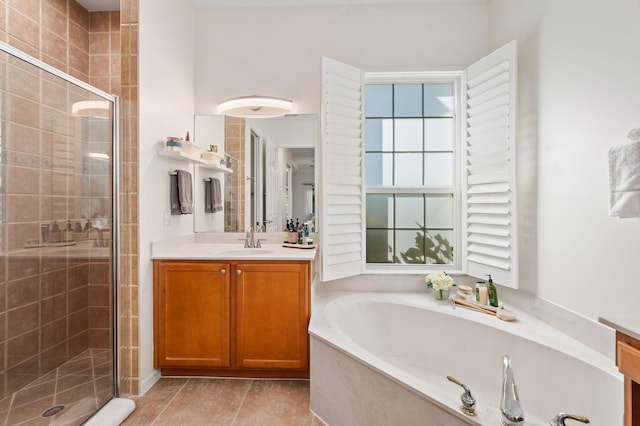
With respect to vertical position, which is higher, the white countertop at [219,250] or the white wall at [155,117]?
the white wall at [155,117]

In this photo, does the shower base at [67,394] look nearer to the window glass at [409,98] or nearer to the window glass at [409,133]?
the window glass at [409,133]

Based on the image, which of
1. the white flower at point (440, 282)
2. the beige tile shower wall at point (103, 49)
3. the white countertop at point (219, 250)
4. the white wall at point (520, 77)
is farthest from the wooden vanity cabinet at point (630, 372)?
the beige tile shower wall at point (103, 49)

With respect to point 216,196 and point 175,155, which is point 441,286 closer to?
point 216,196

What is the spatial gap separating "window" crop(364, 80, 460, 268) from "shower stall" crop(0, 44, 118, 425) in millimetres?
1916

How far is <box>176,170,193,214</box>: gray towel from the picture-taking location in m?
2.42

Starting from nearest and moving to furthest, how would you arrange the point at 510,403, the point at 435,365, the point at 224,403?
the point at 510,403 → the point at 224,403 → the point at 435,365

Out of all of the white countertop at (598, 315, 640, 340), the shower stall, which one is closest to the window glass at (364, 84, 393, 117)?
the shower stall

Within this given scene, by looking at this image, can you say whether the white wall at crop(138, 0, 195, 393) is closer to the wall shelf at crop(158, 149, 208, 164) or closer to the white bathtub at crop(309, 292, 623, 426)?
the wall shelf at crop(158, 149, 208, 164)

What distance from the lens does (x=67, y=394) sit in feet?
5.71

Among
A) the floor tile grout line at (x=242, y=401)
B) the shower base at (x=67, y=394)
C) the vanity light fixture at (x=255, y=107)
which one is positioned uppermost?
the vanity light fixture at (x=255, y=107)

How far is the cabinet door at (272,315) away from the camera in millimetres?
2176

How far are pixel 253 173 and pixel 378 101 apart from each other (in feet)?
4.03

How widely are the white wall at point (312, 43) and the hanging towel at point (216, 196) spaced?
2.00ft

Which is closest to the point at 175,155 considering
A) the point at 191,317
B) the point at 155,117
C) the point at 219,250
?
the point at 155,117
